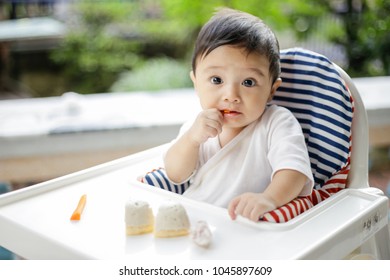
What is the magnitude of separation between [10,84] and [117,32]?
3.67 ft

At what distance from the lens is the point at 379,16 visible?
3.70 metres

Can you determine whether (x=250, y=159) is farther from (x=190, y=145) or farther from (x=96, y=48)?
(x=96, y=48)

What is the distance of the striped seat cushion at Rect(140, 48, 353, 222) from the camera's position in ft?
3.27

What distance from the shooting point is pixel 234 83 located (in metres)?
0.92

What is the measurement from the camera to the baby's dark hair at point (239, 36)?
2.99ft

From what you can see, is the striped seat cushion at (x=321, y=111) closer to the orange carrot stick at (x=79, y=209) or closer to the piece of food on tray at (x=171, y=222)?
the piece of food on tray at (x=171, y=222)

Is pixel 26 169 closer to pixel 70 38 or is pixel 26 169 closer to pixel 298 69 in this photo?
pixel 298 69

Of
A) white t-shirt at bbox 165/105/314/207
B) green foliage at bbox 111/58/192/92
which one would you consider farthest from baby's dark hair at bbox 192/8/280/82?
green foliage at bbox 111/58/192/92

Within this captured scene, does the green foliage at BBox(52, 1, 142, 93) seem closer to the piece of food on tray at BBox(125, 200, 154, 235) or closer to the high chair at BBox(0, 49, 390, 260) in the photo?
the high chair at BBox(0, 49, 390, 260)

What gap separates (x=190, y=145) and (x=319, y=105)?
27 centimetres

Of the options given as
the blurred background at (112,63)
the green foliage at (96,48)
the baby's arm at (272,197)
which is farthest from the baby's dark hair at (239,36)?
the green foliage at (96,48)

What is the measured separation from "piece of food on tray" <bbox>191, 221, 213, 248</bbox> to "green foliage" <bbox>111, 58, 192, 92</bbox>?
3408 mm

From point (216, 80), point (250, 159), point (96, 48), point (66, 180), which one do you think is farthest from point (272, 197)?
point (96, 48)

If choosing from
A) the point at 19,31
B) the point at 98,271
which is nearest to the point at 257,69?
the point at 98,271
